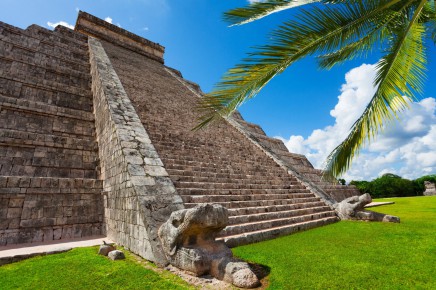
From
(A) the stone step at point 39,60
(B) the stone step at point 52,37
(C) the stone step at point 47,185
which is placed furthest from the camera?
(B) the stone step at point 52,37

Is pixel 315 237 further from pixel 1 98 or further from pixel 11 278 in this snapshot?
pixel 1 98

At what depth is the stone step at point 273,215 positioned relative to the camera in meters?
5.76

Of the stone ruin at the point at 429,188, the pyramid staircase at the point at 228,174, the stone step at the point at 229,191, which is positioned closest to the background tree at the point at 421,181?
the stone ruin at the point at 429,188

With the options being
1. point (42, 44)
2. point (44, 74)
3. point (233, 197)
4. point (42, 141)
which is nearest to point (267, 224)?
point (233, 197)

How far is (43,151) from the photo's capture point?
6582 millimetres

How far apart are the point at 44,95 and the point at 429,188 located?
37096mm

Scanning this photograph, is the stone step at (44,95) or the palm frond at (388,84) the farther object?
the stone step at (44,95)

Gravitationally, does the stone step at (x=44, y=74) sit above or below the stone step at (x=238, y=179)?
above

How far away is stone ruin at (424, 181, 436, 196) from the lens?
28.0m

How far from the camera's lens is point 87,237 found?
19.3 feet

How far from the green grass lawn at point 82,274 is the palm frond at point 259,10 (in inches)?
144

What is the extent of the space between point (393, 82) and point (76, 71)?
1095 centimetres

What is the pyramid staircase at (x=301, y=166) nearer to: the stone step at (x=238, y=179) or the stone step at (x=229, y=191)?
the stone step at (x=238, y=179)

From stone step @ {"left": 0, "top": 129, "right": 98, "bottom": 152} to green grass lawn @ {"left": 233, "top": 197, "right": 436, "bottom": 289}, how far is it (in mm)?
5383
